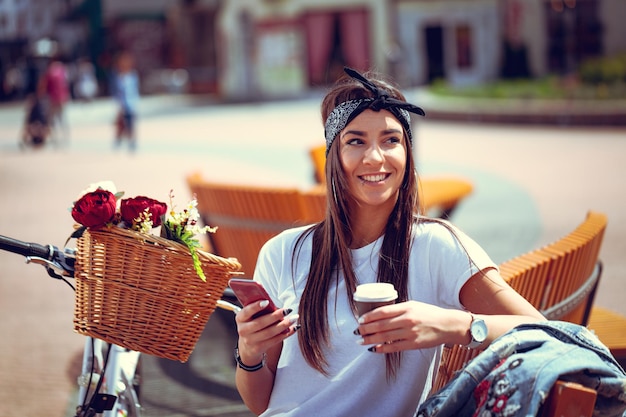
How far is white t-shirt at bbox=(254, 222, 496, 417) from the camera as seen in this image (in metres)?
2.64

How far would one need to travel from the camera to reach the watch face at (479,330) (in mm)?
2342

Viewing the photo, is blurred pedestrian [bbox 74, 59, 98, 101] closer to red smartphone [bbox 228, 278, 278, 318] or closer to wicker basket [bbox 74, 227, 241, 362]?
wicker basket [bbox 74, 227, 241, 362]

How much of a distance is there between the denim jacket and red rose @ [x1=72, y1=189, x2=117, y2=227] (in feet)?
3.35

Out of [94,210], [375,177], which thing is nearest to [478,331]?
[375,177]

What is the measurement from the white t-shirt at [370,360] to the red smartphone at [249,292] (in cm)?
32

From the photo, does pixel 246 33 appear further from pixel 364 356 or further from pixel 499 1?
pixel 364 356

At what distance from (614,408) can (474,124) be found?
63.5 ft

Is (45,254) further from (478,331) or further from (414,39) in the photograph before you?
(414,39)

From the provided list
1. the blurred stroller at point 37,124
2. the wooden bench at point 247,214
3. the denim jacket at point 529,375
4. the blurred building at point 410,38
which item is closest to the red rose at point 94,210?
the denim jacket at point 529,375

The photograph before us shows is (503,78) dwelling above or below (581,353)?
below

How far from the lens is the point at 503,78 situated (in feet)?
118

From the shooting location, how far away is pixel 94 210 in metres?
2.69

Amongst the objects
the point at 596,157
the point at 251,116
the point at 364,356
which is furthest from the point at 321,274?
the point at 251,116

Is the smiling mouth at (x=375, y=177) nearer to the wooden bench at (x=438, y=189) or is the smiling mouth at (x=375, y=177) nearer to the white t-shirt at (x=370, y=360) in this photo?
the white t-shirt at (x=370, y=360)
